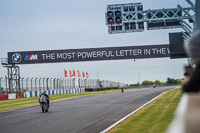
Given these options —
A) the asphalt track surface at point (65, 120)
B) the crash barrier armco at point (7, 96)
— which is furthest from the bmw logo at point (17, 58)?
the asphalt track surface at point (65, 120)

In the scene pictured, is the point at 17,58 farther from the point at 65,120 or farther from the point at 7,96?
the point at 65,120

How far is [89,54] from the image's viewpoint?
45.5 meters

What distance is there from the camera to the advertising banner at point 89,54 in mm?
44688

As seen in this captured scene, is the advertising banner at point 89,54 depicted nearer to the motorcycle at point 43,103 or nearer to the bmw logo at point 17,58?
the bmw logo at point 17,58

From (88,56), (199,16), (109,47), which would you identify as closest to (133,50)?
(109,47)

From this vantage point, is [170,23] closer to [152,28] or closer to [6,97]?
[152,28]

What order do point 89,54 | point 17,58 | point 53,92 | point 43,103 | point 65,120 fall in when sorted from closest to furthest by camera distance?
point 65,120 < point 43,103 < point 89,54 < point 17,58 < point 53,92

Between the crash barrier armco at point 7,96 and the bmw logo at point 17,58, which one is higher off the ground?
the bmw logo at point 17,58

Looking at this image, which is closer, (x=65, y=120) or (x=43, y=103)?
(x=65, y=120)

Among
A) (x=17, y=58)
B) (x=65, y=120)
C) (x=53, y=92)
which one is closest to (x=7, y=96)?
(x=17, y=58)

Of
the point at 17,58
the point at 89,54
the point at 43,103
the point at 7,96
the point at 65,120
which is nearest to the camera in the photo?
the point at 65,120

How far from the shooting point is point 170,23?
85.1ft

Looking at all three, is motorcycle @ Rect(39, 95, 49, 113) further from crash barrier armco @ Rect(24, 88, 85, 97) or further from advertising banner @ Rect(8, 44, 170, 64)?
advertising banner @ Rect(8, 44, 170, 64)

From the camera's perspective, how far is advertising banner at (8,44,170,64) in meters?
44.7
